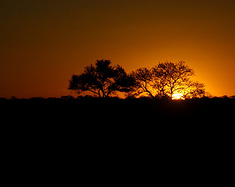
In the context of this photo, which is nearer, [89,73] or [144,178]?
[144,178]

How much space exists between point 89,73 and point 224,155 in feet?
180

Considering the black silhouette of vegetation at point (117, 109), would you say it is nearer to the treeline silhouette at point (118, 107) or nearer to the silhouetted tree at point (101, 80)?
the treeline silhouette at point (118, 107)

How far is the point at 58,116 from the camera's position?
8438 mm

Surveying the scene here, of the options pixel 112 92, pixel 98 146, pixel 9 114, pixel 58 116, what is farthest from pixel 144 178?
pixel 112 92

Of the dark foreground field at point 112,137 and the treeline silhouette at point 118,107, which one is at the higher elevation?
the treeline silhouette at point 118,107

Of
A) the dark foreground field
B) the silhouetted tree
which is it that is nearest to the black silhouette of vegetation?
the dark foreground field

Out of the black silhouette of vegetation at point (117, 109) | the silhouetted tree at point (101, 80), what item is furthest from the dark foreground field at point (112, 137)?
the silhouetted tree at point (101, 80)

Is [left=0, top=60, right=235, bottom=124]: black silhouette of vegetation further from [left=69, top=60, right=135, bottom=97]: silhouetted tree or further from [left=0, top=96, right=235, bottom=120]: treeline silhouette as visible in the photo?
[left=69, top=60, right=135, bottom=97]: silhouetted tree

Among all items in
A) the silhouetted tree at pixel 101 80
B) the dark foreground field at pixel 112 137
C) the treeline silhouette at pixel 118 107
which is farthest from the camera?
the silhouetted tree at pixel 101 80

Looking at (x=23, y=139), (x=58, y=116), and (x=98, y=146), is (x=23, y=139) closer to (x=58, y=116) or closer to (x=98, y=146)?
(x=58, y=116)

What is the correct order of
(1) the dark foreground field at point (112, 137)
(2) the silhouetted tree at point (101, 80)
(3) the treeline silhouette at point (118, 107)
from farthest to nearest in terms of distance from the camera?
(2) the silhouetted tree at point (101, 80)
(3) the treeline silhouette at point (118, 107)
(1) the dark foreground field at point (112, 137)

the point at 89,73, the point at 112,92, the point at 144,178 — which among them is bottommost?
the point at 144,178

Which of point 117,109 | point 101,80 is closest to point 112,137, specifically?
point 117,109

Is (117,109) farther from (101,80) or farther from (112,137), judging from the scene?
(101,80)
